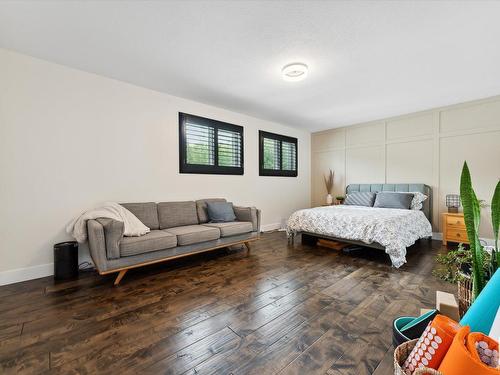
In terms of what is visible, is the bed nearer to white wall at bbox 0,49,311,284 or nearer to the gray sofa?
the gray sofa

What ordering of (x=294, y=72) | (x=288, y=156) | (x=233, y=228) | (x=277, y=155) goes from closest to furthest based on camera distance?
(x=294, y=72) → (x=233, y=228) → (x=277, y=155) → (x=288, y=156)

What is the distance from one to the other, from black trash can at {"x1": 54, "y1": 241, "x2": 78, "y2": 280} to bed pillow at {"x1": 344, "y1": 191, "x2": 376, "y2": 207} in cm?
488

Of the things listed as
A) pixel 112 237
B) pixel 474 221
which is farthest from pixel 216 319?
pixel 474 221

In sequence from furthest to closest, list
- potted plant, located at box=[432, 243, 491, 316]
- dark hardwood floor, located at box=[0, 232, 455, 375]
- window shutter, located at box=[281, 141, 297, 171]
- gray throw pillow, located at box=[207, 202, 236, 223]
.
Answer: window shutter, located at box=[281, 141, 297, 171] → gray throw pillow, located at box=[207, 202, 236, 223] → dark hardwood floor, located at box=[0, 232, 455, 375] → potted plant, located at box=[432, 243, 491, 316]

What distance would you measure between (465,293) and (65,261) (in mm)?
3665

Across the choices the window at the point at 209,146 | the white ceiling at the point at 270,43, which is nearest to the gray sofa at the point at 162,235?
the window at the point at 209,146

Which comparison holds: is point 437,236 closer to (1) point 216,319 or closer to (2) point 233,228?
(2) point 233,228

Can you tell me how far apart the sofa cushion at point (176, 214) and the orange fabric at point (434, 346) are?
316cm

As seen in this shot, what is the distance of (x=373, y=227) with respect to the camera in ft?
10.5

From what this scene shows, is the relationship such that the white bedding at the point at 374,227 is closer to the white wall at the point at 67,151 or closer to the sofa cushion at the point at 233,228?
the sofa cushion at the point at 233,228

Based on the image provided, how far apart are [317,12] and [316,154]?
4.67 meters

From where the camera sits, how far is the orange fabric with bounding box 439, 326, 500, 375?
66cm

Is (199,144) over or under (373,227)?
over

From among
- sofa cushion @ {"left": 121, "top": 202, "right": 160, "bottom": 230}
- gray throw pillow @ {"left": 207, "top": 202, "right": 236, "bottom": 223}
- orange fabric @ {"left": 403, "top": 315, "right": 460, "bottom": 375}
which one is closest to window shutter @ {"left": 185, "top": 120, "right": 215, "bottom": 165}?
gray throw pillow @ {"left": 207, "top": 202, "right": 236, "bottom": 223}
